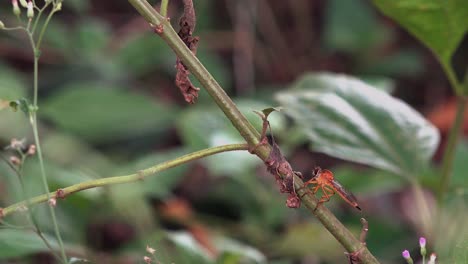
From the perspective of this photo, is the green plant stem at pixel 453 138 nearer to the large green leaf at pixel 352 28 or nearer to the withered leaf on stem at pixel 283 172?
the withered leaf on stem at pixel 283 172

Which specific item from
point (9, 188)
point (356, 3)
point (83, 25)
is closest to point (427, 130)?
point (9, 188)

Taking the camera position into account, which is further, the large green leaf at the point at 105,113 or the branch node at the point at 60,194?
the large green leaf at the point at 105,113

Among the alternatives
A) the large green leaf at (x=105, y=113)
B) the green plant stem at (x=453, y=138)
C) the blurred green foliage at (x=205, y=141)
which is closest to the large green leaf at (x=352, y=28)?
the blurred green foliage at (x=205, y=141)

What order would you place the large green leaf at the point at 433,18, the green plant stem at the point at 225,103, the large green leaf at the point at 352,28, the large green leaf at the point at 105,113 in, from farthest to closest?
1. the large green leaf at the point at 352,28
2. the large green leaf at the point at 105,113
3. the large green leaf at the point at 433,18
4. the green plant stem at the point at 225,103

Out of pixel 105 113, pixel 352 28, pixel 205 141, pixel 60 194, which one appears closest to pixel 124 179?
pixel 60 194

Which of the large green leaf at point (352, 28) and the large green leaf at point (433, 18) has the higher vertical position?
the large green leaf at point (352, 28)

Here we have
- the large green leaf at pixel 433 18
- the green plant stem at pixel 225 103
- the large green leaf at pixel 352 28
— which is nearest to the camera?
the green plant stem at pixel 225 103
